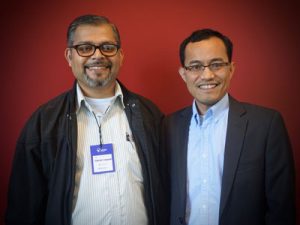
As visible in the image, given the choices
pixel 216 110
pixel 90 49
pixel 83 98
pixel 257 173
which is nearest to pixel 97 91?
pixel 83 98

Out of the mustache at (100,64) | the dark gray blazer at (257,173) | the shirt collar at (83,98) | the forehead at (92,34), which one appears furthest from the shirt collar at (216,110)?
the forehead at (92,34)

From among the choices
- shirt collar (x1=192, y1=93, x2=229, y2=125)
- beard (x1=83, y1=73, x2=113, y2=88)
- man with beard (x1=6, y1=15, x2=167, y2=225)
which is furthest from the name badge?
shirt collar (x1=192, y1=93, x2=229, y2=125)

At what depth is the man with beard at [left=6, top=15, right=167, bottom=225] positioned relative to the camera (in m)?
1.63

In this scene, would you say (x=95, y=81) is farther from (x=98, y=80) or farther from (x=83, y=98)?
(x=83, y=98)

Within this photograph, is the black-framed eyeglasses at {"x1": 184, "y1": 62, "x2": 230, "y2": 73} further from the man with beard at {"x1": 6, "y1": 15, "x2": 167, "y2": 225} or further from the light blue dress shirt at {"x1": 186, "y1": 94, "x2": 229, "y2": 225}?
the man with beard at {"x1": 6, "y1": 15, "x2": 167, "y2": 225}

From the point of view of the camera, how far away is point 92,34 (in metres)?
1.68

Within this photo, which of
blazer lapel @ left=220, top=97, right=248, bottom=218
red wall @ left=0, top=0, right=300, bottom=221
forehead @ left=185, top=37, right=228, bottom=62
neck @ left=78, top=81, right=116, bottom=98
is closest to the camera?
blazer lapel @ left=220, top=97, right=248, bottom=218

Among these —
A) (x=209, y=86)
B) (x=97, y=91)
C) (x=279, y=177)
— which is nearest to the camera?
(x=279, y=177)

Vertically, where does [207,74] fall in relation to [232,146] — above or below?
above

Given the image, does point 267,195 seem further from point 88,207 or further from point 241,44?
point 241,44

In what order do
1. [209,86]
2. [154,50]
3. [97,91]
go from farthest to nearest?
1. [154,50]
2. [97,91]
3. [209,86]

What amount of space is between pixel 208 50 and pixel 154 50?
0.70 metres

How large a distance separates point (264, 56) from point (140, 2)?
1161 mm

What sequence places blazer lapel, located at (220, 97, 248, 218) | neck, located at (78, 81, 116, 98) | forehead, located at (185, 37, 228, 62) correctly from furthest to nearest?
neck, located at (78, 81, 116, 98) → forehead, located at (185, 37, 228, 62) → blazer lapel, located at (220, 97, 248, 218)
